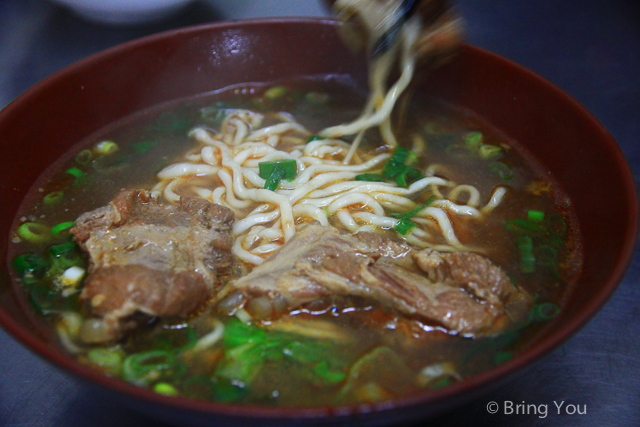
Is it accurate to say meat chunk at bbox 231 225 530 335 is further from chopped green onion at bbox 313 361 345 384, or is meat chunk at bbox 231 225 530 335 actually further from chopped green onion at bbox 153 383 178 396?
chopped green onion at bbox 153 383 178 396

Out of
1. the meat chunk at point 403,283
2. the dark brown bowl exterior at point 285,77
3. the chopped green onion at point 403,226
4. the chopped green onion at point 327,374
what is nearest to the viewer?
the dark brown bowl exterior at point 285,77

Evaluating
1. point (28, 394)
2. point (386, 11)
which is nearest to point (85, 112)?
point (28, 394)

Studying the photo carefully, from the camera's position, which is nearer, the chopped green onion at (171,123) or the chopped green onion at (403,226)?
the chopped green onion at (403,226)

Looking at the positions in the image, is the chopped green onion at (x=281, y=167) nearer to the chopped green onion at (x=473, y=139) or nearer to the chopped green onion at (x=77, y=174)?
the chopped green onion at (x=77, y=174)

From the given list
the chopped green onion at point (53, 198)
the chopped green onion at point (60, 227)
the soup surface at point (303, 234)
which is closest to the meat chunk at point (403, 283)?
the soup surface at point (303, 234)

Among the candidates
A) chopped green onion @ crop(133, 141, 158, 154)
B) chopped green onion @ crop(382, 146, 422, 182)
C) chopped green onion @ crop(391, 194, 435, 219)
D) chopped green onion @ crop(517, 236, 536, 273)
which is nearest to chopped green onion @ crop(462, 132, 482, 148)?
chopped green onion @ crop(382, 146, 422, 182)

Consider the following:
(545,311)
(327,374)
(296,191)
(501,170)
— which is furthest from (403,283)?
(501,170)

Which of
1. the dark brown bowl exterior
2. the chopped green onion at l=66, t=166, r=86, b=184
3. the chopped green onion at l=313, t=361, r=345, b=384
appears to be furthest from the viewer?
the chopped green onion at l=66, t=166, r=86, b=184

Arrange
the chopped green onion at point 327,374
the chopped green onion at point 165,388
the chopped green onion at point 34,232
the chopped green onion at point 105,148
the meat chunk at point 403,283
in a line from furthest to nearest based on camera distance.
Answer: the chopped green onion at point 105,148, the chopped green onion at point 34,232, the meat chunk at point 403,283, the chopped green onion at point 327,374, the chopped green onion at point 165,388
